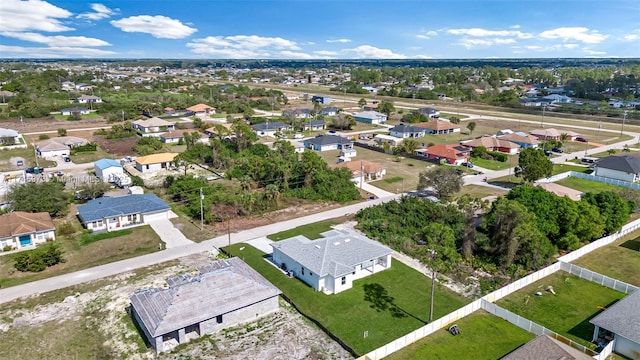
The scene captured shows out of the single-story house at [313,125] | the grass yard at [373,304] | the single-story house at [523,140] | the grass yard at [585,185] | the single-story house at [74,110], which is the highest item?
the single-story house at [74,110]

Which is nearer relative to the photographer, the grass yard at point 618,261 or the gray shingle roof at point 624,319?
the gray shingle roof at point 624,319

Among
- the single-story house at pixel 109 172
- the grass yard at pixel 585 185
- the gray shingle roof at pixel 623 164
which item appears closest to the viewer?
the grass yard at pixel 585 185

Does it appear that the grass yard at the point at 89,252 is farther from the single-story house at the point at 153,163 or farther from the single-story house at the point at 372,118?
the single-story house at the point at 372,118

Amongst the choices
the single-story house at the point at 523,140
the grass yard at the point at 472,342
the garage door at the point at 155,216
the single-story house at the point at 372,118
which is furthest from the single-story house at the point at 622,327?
the single-story house at the point at 372,118

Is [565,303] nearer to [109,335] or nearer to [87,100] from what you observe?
[109,335]

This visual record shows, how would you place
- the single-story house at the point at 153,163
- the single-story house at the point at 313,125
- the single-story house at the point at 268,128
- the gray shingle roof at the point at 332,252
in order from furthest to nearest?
1. the single-story house at the point at 313,125
2. the single-story house at the point at 268,128
3. the single-story house at the point at 153,163
4. the gray shingle roof at the point at 332,252

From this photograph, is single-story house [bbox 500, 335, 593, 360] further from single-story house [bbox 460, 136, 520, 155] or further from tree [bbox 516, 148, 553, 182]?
single-story house [bbox 460, 136, 520, 155]

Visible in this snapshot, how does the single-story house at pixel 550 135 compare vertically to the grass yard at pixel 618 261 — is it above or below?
above

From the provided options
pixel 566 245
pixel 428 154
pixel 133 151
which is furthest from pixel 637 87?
pixel 133 151

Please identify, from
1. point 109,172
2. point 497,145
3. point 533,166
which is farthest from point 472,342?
point 497,145
